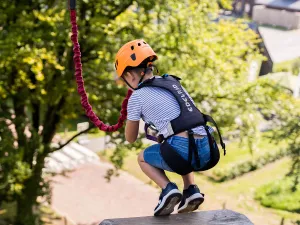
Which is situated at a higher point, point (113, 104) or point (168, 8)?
point (168, 8)

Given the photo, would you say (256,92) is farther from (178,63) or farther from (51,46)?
(51,46)

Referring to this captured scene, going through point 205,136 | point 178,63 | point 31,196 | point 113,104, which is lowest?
point 31,196

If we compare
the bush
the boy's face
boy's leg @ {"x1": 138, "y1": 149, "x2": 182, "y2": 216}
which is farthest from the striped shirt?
the bush

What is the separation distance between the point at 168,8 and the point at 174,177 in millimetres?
11771

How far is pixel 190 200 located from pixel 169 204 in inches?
8.7

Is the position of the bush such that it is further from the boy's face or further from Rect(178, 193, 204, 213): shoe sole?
the boy's face

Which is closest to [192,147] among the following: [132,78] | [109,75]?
[132,78]

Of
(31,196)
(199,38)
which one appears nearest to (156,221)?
(199,38)

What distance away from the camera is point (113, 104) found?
12.4 m

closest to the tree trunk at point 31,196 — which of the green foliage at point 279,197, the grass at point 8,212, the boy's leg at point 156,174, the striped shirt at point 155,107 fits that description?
the grass at point 8,212

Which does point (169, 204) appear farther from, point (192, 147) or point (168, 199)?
point (192, 147)

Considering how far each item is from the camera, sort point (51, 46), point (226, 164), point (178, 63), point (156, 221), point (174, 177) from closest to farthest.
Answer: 1. point (156, 221)
2. point (51, 46)
3. point (178, 63)
4. point (174, 177)
5. point (226, 164)

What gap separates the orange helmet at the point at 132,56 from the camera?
387 cm

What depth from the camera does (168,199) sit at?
3.88m
